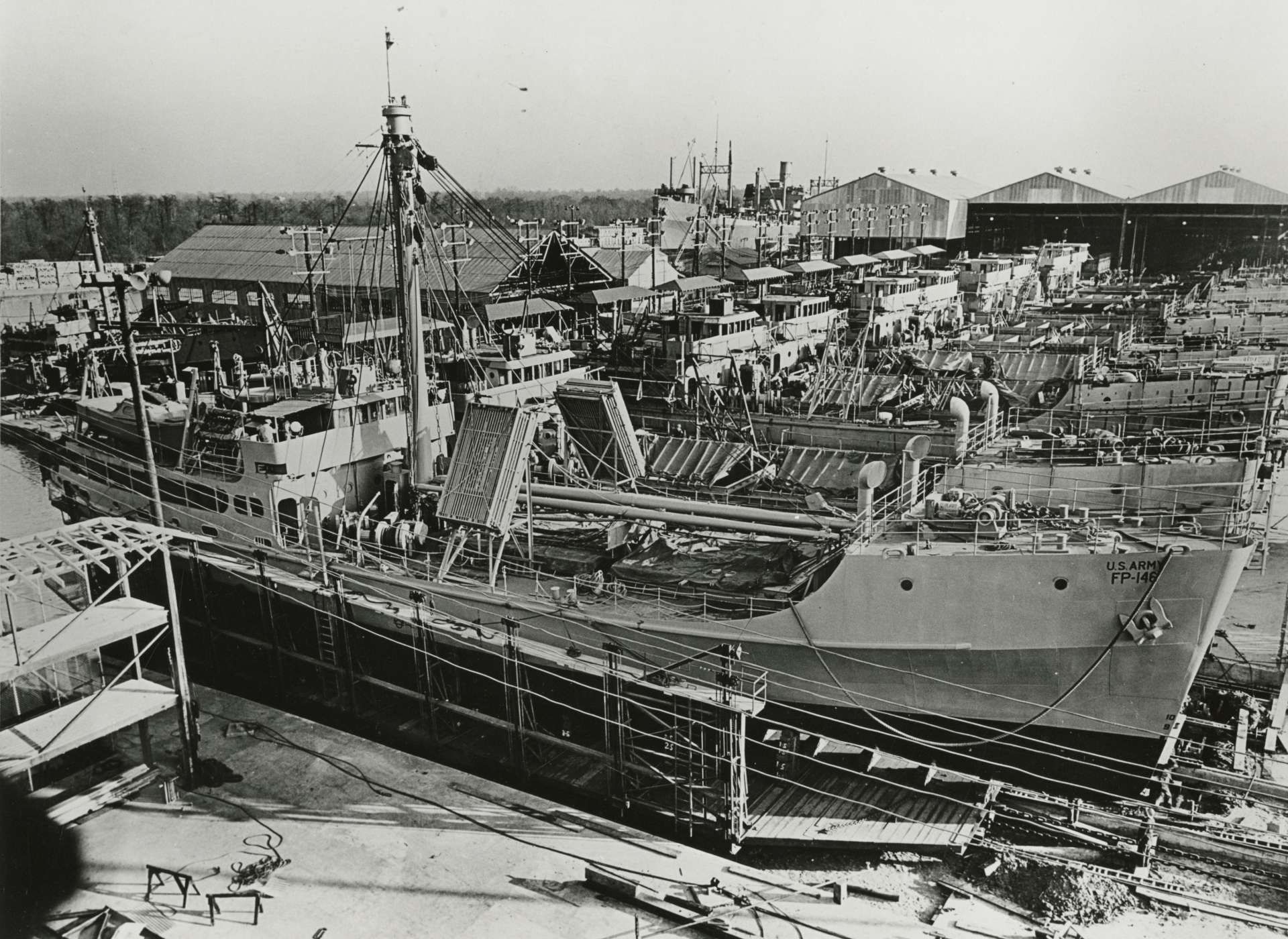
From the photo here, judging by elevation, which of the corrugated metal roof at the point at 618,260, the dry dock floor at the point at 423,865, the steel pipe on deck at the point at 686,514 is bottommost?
the dry dock floor at the point at 423,865

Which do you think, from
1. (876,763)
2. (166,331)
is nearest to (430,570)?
(876,763)

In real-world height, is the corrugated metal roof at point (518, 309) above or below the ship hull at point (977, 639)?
above

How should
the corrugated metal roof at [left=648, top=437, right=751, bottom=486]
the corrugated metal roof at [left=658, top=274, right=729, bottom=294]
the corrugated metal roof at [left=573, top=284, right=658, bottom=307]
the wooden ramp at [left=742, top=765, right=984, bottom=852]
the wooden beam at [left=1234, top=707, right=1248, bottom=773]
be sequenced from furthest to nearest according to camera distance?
1. the corrugated metal roof at [left=658, top=274, right=729, bottom=294]
2. the corrugated metal roof at [left=573, top=284, right=658, bottom=307]
3. the corrugated metal roof at [left=648, top=437, right=751, bottom=486]
4. the wooden beam at [left=1234, top=707, right=1248, bottom=773]
5. the wooden ramp at [left=742, top=765, right=984, bottom=852]

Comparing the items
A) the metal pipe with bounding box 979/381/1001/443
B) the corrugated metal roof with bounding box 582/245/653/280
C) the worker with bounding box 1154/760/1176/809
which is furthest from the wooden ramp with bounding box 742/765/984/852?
the corrugated metal roof with bounding box 582/245/653/280

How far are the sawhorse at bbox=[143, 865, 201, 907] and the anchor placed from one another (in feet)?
40.8

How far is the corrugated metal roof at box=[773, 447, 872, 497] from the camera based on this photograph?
21859 mm

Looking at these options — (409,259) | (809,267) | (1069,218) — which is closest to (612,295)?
(809,267)

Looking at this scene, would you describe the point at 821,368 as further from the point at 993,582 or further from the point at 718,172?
the point at 718,172

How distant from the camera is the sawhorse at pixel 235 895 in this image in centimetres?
983

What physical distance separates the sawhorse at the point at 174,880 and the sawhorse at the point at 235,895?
0.77 feet

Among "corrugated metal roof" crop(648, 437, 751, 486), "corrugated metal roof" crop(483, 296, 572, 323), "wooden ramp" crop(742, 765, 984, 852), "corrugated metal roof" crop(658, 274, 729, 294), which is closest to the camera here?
"wooden ramp" crop(742, 765, 984, 852)

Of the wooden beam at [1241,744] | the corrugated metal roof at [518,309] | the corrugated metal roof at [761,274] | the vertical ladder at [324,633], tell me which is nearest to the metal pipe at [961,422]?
the wooden beam at [1241,744]

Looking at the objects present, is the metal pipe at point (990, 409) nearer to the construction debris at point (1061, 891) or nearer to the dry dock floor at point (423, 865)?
the construction debris at point (1061, 891)

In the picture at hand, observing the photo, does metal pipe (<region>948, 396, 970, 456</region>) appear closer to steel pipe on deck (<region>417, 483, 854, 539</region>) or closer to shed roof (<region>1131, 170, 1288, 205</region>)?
steel pipe on deck (<region>417, 483, 854, 539</region>)
